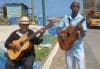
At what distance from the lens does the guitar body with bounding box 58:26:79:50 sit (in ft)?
25.2

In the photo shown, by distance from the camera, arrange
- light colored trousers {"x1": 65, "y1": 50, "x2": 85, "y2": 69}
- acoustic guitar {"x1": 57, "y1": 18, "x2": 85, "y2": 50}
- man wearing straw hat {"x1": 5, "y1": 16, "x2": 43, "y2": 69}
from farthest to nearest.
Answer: light colored trousers {"x1": 65, "y1": 50, "x2": 85, "y2": 69}, acoustic guitar {"x1": 57, "y1": 18, "x2": 85, "y2": 50}, man wearing straw hat {"x1": 5, "y1": 16, "x2": 43, "y2": 69}

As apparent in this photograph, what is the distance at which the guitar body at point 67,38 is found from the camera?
25.2 feet

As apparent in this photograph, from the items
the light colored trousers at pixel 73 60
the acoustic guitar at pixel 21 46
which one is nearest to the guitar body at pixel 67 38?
the light colored trousers at pixel 73 60

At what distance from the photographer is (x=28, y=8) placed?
53625 mm

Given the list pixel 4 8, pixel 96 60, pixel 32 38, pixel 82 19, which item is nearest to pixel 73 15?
pixel 82 19

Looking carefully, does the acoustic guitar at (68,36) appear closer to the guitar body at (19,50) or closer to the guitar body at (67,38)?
the guitar body at (67,38)

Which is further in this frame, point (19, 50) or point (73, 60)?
point (73, 60)

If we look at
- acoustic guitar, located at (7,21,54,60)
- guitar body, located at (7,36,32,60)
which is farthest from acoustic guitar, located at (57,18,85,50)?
guitar body, located at (7,36,32,60)

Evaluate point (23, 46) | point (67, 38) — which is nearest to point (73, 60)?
point (67, 38)

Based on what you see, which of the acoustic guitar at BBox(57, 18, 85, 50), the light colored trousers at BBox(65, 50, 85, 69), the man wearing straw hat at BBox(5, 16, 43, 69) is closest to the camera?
the man wearing straw hat at BBox(5, 16, 43, 69)

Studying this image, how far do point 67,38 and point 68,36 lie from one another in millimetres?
59

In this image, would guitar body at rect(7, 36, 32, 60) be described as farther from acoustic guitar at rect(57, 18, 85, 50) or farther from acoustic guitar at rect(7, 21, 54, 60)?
acoustic guitar at rect(57, 18, 85, 50)

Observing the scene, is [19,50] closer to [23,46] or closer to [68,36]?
[23,46]

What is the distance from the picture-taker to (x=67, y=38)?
25.8 ft
